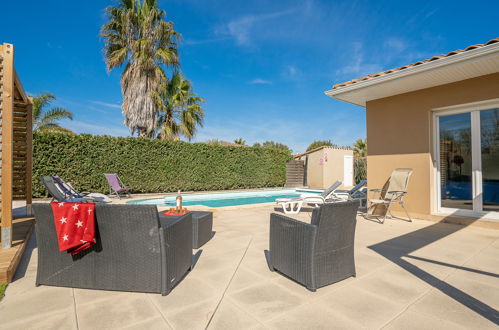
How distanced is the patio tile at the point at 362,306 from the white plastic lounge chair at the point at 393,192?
3721mm

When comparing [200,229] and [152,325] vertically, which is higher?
[200,229]

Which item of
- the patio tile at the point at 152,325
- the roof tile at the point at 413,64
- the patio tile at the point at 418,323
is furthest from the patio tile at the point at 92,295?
the roof tile at the point at 413,64

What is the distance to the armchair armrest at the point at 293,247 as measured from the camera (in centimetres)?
232

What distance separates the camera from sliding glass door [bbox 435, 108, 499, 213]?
5.08 meters

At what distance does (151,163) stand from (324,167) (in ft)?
33.7

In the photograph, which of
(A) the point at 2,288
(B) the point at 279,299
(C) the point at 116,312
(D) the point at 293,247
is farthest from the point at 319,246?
(A) the point at 2,288

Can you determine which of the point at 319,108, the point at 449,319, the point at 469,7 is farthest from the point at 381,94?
the point at 319,108

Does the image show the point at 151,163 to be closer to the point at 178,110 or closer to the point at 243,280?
the point at 178,110


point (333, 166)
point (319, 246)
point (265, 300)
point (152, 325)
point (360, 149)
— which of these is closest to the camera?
point (152, 325)

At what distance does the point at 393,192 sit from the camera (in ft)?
18.4

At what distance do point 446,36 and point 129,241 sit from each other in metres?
12.7

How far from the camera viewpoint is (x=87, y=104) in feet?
62.7

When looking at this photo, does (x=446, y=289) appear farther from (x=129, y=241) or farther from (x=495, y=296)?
(x=129, y=241)

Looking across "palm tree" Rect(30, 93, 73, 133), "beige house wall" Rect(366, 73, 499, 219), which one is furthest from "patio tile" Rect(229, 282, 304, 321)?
"palm tree" Rect(30, 93, 73, 133)
